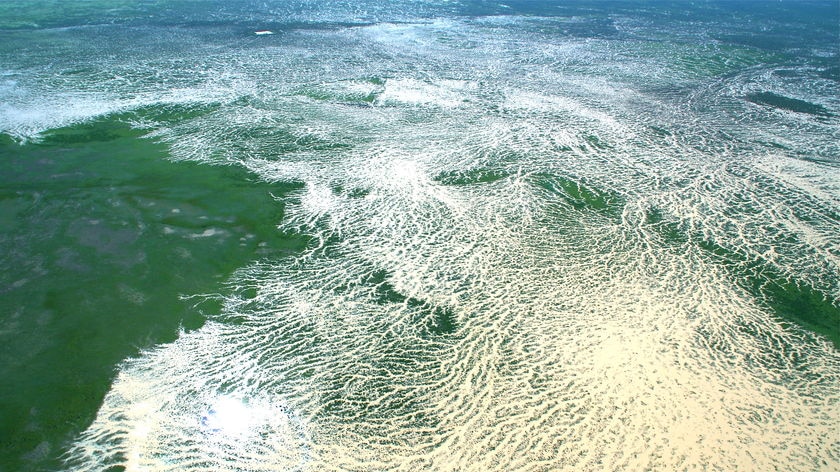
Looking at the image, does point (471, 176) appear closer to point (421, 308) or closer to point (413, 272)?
point (413, 272)

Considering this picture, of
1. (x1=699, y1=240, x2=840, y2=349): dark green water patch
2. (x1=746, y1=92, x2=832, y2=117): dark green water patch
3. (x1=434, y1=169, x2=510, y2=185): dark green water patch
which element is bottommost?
(x1=699, y1=240, x2=840, y2=349): dark green water patch

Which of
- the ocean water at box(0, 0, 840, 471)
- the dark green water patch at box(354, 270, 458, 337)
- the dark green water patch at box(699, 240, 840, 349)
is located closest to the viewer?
the ocean water at box(0, 0, 840, 471)

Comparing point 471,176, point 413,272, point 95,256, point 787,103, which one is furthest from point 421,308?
point 787,103

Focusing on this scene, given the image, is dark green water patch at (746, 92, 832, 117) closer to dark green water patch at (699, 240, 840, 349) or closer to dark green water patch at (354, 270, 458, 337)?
dark green water patch at (699, 240, 840, 349)

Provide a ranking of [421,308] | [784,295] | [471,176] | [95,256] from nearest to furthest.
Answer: [421,308] → [784,295] → [95,256] → [471,176]

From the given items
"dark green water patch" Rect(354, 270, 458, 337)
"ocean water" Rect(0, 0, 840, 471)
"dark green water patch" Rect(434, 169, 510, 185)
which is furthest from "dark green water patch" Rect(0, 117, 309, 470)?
"dark green water patch" Rect(434, 169, 510, 185)

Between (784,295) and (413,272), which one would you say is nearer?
(784,295)
